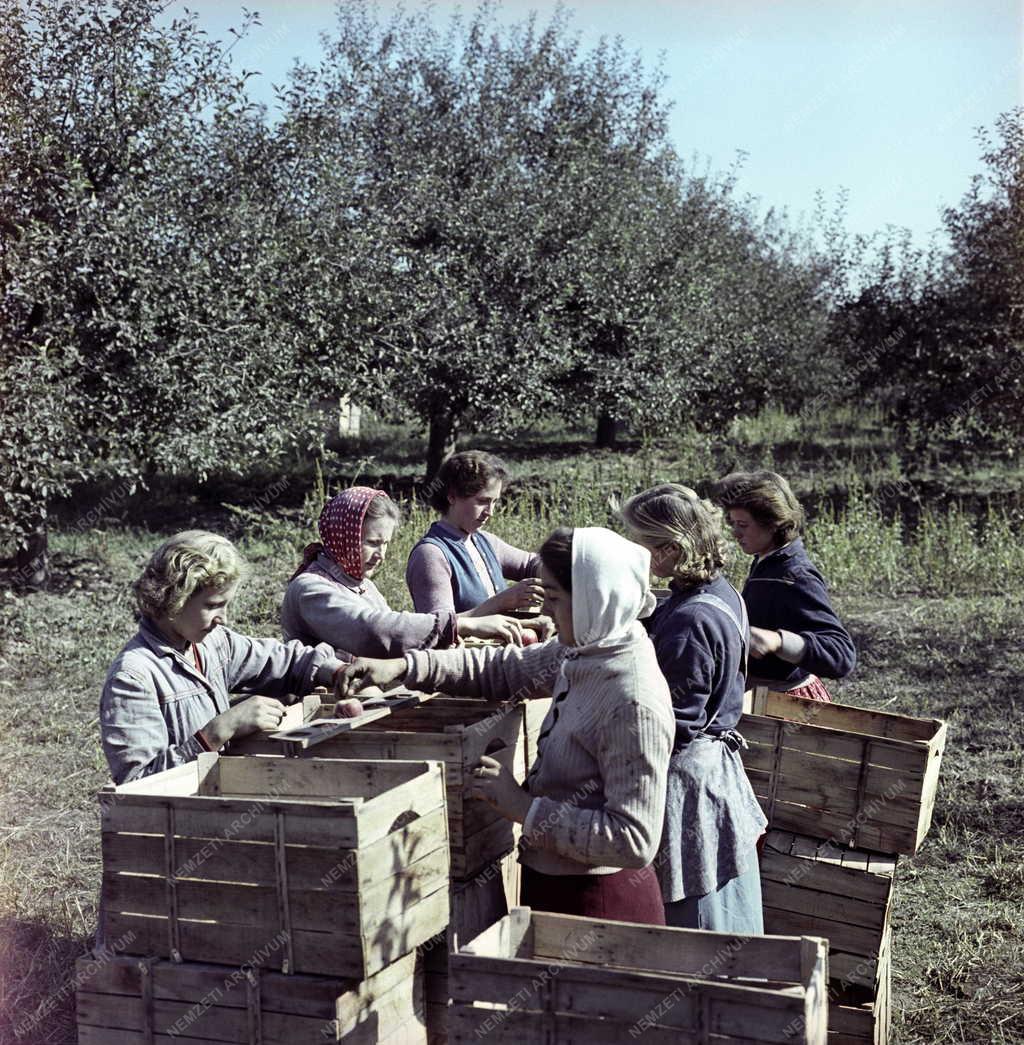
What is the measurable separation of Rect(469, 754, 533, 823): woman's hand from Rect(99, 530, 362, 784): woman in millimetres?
661

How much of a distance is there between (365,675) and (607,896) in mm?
1116

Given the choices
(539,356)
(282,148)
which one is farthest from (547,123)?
(282,148)

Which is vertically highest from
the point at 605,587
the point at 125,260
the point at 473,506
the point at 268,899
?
the point at 125,260

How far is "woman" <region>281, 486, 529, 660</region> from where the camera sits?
12.4 ft

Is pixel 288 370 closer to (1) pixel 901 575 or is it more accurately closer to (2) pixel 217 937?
(1) pixel 901 575

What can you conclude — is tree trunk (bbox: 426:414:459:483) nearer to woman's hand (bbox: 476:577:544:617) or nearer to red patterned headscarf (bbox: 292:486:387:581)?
woman's hand (bbox: 476:577:544:617)

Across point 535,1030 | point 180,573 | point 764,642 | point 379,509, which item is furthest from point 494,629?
point 535,1030

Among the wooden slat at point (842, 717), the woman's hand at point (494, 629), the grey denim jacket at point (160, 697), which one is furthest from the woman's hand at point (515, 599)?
the grey denim jacket at point (160, 697)

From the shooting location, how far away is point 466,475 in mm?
4555

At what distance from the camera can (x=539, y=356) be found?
16.2 meters

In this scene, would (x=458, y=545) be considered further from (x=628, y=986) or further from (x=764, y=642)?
(x=628, y=986)

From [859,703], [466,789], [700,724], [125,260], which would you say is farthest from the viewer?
[125,260]

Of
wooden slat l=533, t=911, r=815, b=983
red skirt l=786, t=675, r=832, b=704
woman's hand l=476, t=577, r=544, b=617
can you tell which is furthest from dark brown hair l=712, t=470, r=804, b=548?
wooden slat l=533, t=911, r=815, b=983

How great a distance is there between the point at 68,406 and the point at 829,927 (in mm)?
8196
